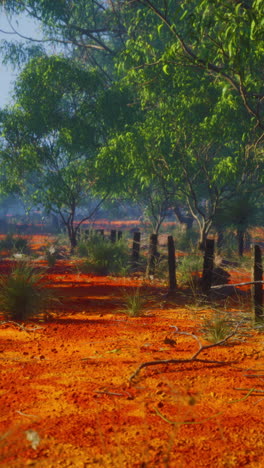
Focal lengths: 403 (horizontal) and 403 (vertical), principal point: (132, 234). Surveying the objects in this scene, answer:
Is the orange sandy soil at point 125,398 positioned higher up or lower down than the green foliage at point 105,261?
lower down

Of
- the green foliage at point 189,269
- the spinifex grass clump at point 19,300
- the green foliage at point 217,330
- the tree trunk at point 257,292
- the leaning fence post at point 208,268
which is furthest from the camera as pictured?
the green foliage at point 189,269

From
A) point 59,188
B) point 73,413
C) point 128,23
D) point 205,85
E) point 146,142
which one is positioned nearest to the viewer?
point 73,413

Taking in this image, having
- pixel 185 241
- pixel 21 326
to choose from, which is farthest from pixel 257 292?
pixel 185 241

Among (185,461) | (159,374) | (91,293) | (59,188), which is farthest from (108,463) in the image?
(59,188)

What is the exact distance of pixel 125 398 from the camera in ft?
12.6

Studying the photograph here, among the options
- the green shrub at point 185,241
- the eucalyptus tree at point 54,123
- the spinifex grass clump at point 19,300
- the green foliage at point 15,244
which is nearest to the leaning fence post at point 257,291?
the spinifex grass clump at point 19,300

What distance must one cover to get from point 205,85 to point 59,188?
9028 millimetres

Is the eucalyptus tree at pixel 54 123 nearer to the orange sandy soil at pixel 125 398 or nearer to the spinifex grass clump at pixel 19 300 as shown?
the spinifex grass clump at pixel 19 300

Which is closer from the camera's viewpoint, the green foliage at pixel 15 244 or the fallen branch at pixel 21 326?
the fallen branch at pixel 21 326

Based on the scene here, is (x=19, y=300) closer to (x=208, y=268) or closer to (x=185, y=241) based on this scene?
(x=208, y=268)

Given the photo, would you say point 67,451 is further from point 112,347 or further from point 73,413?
point 112,347

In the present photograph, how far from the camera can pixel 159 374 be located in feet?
14.6

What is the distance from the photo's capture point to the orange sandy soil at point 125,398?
9.61 ft

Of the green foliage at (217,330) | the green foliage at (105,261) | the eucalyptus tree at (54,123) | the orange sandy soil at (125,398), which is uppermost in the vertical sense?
the eucalyptus tree at (54,123)
